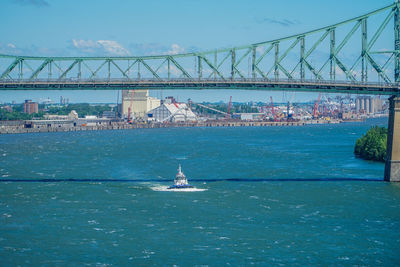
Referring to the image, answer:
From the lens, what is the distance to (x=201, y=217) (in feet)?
137

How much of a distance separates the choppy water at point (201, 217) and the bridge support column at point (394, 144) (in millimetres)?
1261

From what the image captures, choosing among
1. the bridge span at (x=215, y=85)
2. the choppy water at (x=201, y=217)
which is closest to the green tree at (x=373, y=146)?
the choppy water at (x=201, y=217)

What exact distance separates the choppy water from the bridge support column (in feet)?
4.14

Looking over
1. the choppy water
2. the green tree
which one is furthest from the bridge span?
the green tree

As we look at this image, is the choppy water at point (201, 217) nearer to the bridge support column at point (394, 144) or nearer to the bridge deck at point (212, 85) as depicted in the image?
the bridge support column at point (394, 144)

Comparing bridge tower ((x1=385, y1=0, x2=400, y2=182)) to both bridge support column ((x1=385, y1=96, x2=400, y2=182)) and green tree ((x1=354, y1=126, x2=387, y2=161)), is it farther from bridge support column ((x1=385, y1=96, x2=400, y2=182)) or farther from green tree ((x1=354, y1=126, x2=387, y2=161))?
green tree ((x1=354, y1=126, x2=387, y2=161))

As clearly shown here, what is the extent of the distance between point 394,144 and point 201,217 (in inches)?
876

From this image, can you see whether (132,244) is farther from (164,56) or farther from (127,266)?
(164,56)

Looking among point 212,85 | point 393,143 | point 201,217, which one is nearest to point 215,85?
point 212,85

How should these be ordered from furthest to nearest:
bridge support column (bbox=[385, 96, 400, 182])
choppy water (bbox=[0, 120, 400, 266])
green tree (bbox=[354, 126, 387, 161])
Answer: green tree (bbox=[354, 126, 387, 161])
bridge support column (bbox=[385, 96, 400, 182])
choppy water (bbox=[0, 120, 400, 266])

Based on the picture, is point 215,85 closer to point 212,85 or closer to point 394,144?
point 212,85

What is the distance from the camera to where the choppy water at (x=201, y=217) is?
33.5 m

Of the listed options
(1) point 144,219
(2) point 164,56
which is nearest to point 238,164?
(2) point 164,56

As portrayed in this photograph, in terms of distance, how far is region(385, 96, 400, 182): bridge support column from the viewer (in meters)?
54.6
